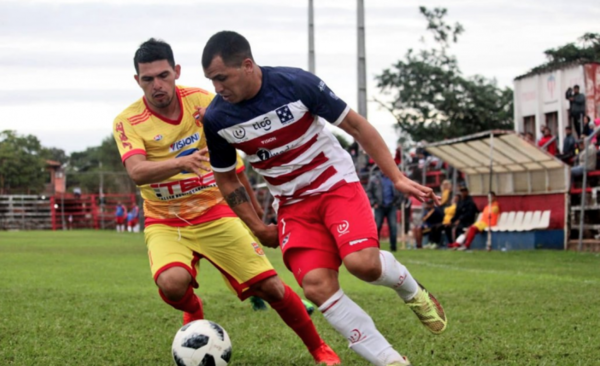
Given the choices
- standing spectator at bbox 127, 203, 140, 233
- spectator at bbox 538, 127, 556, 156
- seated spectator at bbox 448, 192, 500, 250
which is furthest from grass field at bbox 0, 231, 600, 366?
standing spectator at bbox 127, 203, 140, 233

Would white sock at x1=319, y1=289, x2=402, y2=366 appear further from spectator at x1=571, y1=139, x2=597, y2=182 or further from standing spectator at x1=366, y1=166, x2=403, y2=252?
standing spectator at x1=366, y1=166, x2=403, y2=252

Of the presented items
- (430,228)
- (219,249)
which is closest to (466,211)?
(430,228)

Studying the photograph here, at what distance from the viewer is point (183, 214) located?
22.4 ft

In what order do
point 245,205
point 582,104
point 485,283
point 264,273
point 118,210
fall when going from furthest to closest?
point 118,210 < point 582,104 < point 485,283 < point 264,273 < point 245,205

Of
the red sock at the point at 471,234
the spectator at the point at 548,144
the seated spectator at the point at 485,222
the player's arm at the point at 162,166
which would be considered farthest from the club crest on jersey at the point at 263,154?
the spectator at the point at 548,144

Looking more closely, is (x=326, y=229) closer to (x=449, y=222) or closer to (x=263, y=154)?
(x=263, y=154)

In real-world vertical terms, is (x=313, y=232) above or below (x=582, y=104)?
below

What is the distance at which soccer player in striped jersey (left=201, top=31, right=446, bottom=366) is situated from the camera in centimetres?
517

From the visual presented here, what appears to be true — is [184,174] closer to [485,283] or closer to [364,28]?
[485,283]

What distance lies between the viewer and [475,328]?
24.8 ft

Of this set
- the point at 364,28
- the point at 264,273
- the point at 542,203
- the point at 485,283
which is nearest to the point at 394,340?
the point at 264,273

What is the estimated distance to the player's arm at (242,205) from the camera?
5.93 metres

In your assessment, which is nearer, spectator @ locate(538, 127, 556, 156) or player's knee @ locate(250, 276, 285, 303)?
player's knee @ locate(250, 276, 285, 303)

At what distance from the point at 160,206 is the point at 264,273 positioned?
1.07m
